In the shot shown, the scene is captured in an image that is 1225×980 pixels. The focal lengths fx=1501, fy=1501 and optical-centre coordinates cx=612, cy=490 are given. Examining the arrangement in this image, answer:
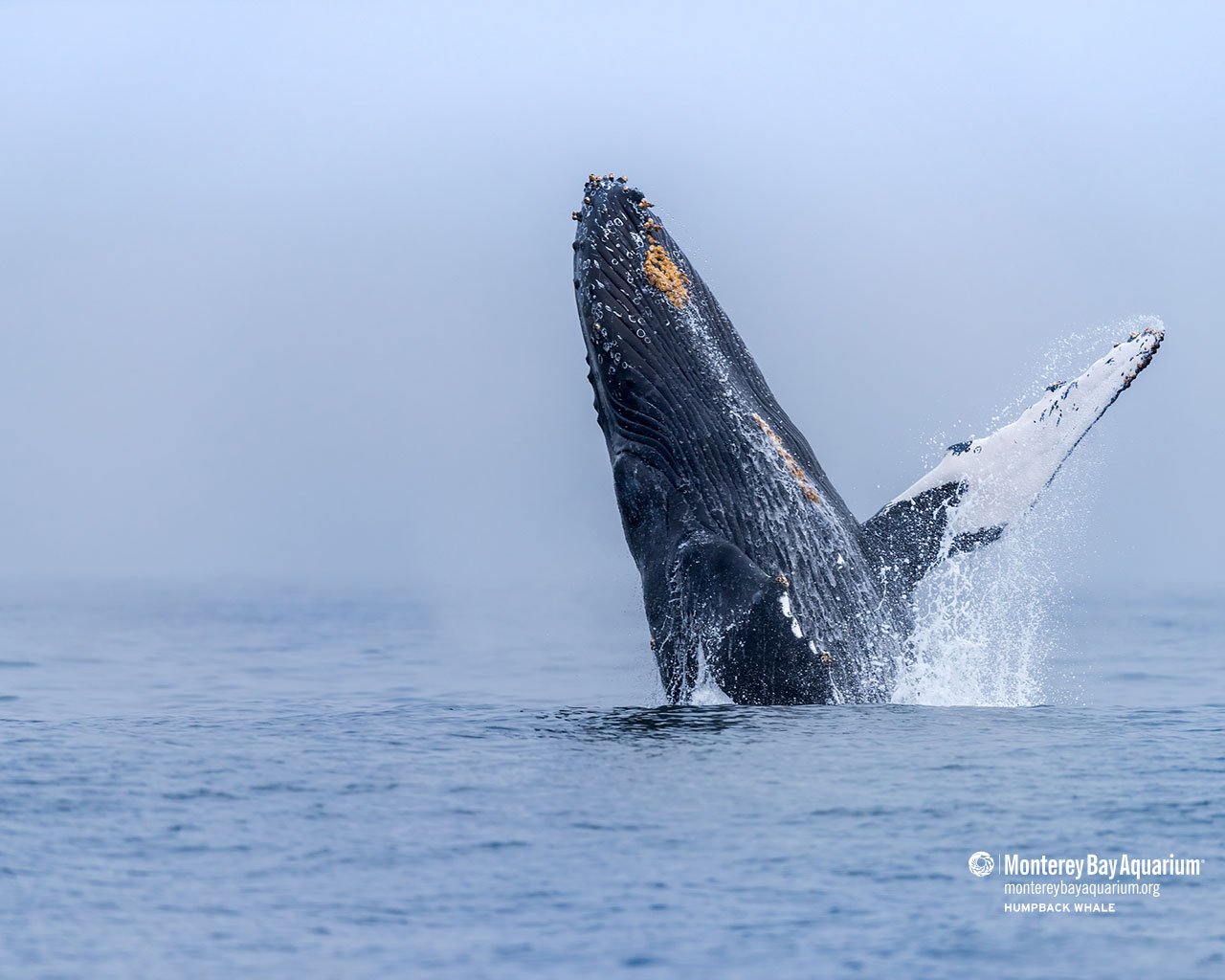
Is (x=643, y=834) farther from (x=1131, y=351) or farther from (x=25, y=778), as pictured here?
(x=1131, y=351)

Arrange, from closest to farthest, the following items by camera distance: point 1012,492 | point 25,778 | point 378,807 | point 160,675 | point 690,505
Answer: point 378,807
point 25,778
point 690,505
point 1012,492
point 160,675

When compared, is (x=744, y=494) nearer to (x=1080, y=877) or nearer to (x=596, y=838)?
(x=596, y=838)

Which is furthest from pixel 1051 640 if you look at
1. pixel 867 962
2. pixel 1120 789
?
pixel 867 962

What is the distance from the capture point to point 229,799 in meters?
7.63

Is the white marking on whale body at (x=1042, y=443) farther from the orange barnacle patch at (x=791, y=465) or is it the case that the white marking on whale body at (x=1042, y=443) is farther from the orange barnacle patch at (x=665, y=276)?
the orange barnacle patch at (x=665, y=276)

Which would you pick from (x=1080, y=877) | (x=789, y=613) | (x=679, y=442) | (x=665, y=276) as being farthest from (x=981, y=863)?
(x=665, y=276)

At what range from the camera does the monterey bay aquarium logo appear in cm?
572

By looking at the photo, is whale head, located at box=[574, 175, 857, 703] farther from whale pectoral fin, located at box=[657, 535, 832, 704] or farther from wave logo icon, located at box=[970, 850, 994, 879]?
wave logo icon, located at box=[970, 850, 994, 879]

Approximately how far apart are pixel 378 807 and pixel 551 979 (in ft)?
8.38

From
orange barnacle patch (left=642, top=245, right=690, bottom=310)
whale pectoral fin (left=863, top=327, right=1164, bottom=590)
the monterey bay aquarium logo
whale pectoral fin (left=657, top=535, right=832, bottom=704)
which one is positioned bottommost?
the monterey bay aquarium logo

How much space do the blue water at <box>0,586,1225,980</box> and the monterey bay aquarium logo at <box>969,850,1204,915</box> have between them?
7 centimetres

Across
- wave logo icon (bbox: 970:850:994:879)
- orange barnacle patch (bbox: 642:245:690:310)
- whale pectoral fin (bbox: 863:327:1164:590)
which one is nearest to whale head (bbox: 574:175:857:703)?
orange barnacle patch (bbox: 642:245:690:310)

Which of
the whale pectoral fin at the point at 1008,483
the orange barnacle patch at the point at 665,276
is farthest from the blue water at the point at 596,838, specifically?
the orange barnacle patch at the point at 665,276

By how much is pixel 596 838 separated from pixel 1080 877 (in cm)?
205
